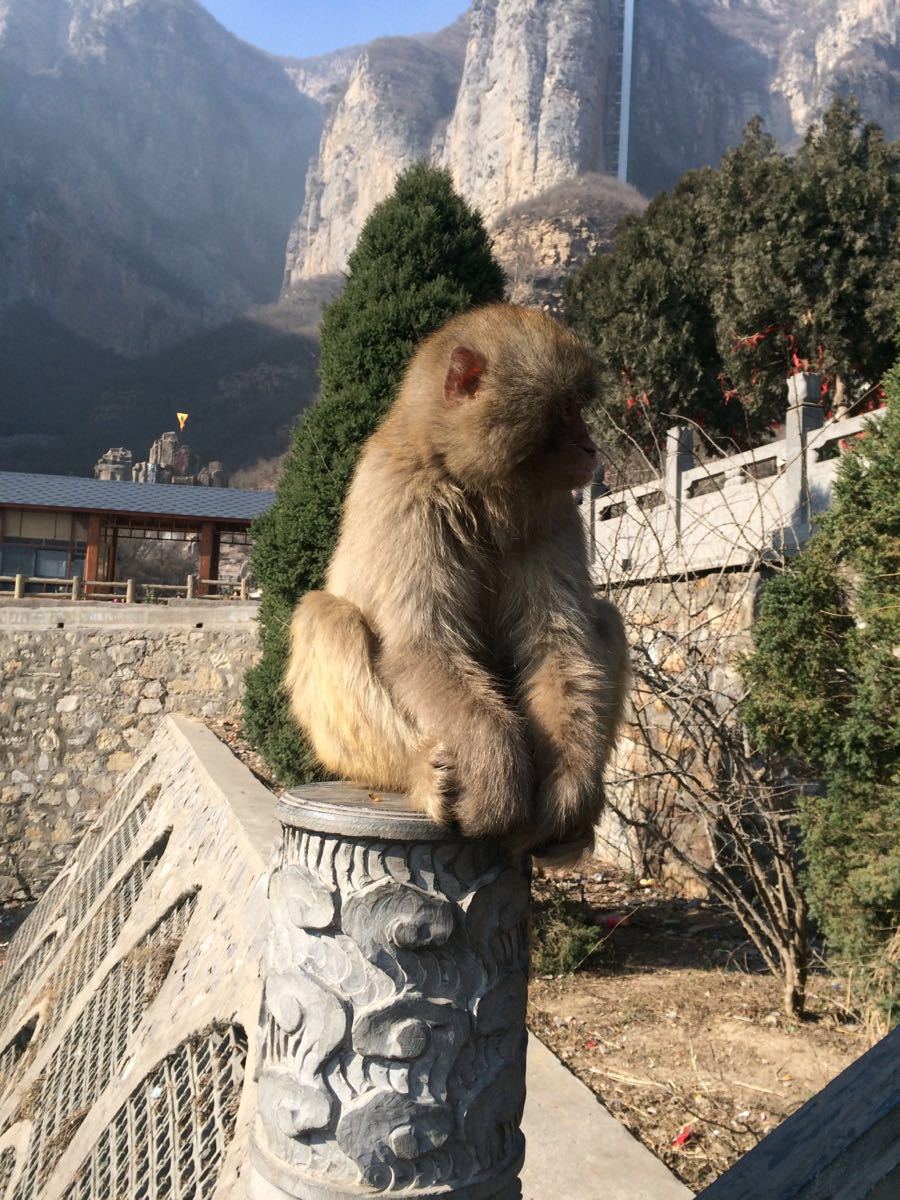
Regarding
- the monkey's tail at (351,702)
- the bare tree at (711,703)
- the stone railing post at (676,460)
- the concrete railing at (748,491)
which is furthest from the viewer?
the stone railing post at (676,460)

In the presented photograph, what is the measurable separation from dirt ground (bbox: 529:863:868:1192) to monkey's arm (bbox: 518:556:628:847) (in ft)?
6.25

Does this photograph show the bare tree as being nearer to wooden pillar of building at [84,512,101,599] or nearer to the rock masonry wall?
the rock masonry wall

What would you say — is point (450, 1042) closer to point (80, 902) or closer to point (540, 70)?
point (80, 902)

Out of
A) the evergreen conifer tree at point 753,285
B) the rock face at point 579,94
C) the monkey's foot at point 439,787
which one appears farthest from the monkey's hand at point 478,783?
the rock face at point 579,94

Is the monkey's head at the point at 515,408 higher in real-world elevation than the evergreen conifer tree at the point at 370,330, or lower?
lower

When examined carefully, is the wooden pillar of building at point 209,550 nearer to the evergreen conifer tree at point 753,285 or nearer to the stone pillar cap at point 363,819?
the evergreen conifer tree at point 753,285

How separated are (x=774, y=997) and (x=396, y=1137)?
3.63 meters

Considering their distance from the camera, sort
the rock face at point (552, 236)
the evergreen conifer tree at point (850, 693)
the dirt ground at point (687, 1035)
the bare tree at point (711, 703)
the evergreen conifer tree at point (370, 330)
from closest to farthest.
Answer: the dirt ground at point (687, 1035) < the evergreen conifer tree at point (850, 693) < the bare tree at point (711, 703) < the evergreen conifer tree at point (370, 330) < the rock face at point (552, 236)

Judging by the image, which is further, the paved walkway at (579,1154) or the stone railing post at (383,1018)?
the paved walkway at (579,1154)

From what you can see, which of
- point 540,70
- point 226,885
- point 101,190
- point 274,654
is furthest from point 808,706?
point 101,190

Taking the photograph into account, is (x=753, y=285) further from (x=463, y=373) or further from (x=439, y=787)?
(x=439, y=787)

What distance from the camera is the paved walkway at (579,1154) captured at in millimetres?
2635

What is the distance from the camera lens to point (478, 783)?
161 cm

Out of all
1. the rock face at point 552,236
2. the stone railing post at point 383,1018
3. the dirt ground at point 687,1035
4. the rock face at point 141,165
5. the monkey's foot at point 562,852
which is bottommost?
the dirt ground at point 687,1035
